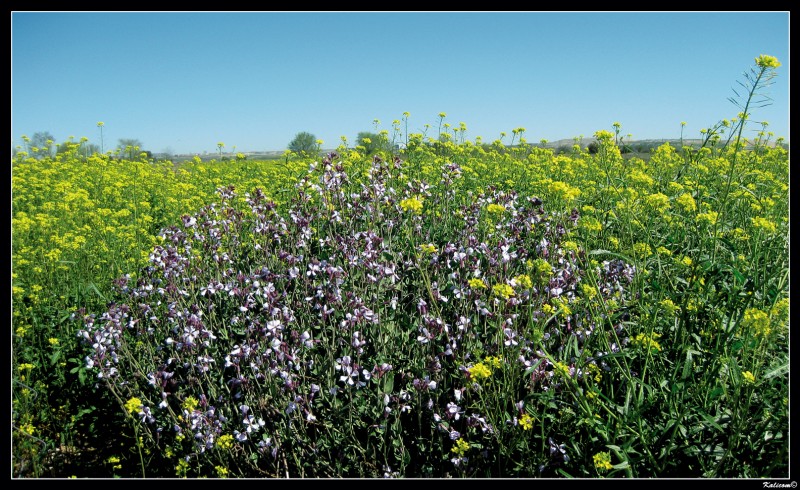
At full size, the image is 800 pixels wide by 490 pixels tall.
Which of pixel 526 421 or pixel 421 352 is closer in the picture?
pixel 526 421

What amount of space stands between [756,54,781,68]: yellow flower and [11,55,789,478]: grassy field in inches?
0.8

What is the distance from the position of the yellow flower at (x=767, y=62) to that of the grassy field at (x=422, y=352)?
0.07 ft

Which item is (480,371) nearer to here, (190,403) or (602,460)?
(602,460)

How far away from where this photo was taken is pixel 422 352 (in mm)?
2523

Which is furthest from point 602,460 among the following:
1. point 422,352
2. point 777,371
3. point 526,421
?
point 422,352

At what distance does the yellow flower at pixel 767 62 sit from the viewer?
213cm

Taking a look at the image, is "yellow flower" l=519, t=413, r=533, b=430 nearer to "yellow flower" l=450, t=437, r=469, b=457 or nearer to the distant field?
the distant field

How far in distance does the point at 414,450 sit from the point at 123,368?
1.71m

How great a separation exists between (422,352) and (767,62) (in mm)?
1975

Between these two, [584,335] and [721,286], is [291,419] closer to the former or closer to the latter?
[584,335]

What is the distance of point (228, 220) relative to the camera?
356 cm

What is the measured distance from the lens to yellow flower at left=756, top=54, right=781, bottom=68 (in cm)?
213

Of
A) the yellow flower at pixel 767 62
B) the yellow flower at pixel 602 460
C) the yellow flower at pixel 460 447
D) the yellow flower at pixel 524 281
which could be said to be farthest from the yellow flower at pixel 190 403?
the yellow flower at pixel 767 62
